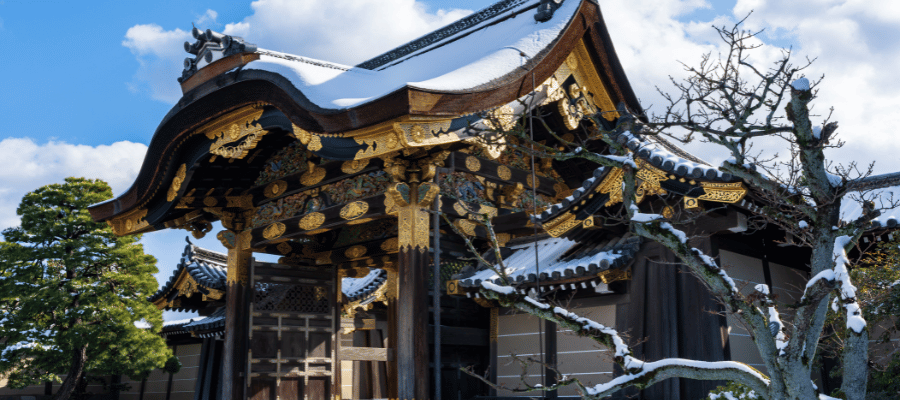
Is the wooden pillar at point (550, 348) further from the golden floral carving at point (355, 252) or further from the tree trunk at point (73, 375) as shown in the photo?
the tree trunk at point (73, 375)

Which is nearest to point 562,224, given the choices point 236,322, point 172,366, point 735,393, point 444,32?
point 735,393

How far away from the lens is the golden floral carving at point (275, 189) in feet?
32.6

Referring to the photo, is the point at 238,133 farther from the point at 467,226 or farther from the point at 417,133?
the point at 467,226

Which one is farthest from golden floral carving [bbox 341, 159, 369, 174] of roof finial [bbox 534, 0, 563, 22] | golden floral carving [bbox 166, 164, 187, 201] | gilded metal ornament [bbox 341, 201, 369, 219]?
roof finial [bbox 534, 0, 563, 22]

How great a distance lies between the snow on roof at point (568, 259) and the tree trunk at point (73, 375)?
1025 cm

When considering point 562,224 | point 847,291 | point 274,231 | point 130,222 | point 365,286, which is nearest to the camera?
point 847,291

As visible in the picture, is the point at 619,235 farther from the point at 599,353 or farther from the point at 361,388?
the point at 361,388

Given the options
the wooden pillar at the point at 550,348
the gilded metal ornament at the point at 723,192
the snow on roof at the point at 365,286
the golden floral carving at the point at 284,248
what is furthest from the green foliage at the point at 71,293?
the gilded metal ornament at the point at 723,192

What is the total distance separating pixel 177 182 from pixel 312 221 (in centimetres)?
183

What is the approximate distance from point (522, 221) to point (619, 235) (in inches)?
61.2

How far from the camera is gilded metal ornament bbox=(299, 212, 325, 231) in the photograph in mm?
9289

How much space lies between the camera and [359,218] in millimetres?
8812

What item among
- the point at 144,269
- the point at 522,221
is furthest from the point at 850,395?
the point at 144,269

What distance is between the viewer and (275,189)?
1004cm
